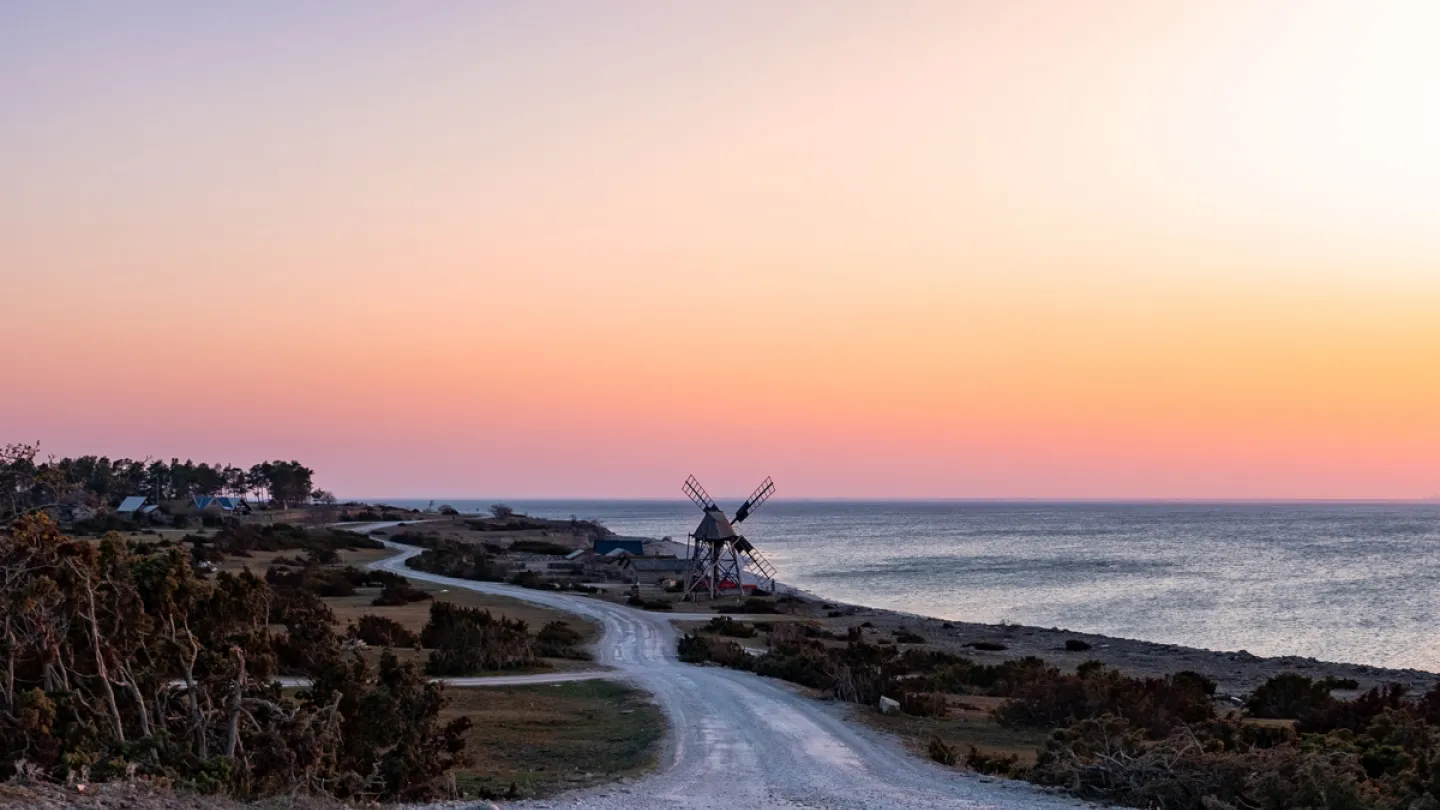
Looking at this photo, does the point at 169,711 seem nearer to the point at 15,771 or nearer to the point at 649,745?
the point at 15,771

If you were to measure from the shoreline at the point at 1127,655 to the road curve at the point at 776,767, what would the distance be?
14.2 meters

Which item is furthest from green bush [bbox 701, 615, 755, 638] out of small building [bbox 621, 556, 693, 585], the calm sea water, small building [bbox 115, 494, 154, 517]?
small building [bbox 115, 494, 154, 517]

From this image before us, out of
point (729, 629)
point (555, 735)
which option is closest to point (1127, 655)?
point (729, 629)

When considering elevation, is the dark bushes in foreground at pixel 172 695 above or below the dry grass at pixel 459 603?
above

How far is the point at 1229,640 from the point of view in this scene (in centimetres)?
4894

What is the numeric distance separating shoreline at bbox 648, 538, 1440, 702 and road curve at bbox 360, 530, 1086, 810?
14238 millimetres

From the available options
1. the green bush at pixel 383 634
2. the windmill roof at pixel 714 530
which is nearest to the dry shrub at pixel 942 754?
the green bush at pixel 383 634

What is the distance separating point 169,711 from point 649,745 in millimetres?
7694

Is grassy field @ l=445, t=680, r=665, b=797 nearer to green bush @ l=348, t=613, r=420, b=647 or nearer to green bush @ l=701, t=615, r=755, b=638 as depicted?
green bush @ l=348, t=613, r=420, b=647

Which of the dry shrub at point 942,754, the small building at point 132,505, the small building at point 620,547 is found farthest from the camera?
the small building at point 132,505

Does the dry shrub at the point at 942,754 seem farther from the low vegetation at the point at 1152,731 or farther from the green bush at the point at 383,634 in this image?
the green bush at the point at 383,634

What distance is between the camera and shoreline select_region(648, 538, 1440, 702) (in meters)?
36.4

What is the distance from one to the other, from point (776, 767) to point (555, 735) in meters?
4.83

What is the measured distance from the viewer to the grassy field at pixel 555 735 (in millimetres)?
16172
